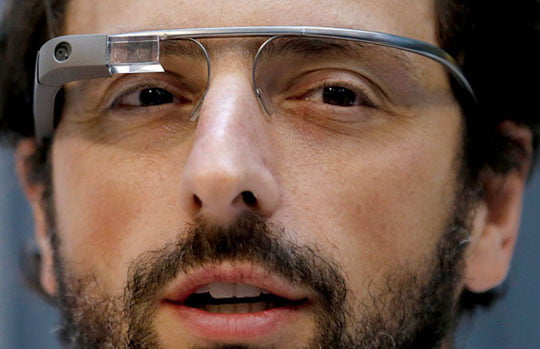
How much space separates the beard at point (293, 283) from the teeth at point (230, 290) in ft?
0.19

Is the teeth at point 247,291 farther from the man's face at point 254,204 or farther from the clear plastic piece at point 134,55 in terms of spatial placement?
the clear plastic piece at point 134,55

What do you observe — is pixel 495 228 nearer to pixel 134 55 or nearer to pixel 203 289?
pixel 203 289

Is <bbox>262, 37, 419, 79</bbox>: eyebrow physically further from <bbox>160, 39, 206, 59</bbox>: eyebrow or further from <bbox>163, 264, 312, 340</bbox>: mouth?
<bbox>163, 264, 312, 340</bbox>: mouth

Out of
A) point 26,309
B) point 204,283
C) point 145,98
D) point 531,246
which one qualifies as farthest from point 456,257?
point 26,309

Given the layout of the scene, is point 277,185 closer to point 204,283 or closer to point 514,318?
point 204,283

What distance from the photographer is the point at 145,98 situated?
3.97ft

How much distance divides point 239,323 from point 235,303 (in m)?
0.05

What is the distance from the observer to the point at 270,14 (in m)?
1.12

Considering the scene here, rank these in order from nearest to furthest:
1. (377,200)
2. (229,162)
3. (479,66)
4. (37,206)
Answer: (229,162), (377,200), (479,66), (37,206)

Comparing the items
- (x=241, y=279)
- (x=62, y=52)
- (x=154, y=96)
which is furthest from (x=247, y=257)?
(x=62, y=52)

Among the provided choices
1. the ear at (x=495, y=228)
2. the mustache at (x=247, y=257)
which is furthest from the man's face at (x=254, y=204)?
the ear at (x=495, y=228)

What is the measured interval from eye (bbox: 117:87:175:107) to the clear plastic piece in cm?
5

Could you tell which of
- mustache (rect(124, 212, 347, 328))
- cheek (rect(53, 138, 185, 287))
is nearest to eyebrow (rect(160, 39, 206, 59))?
cheek (rect(53, 138, 185, 287))

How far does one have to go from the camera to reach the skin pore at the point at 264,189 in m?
1.03
